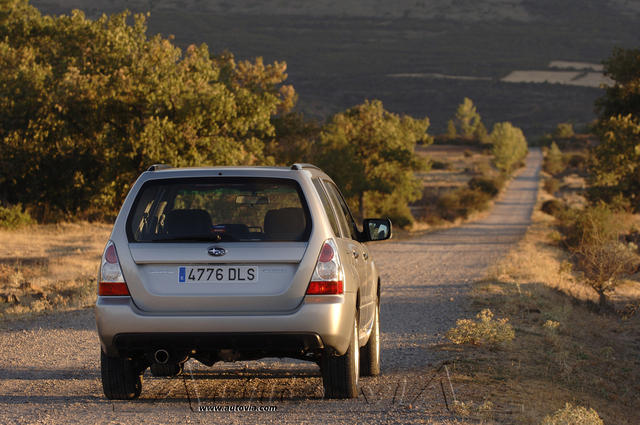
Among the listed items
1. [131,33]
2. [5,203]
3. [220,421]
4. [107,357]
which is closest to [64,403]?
[107,357]

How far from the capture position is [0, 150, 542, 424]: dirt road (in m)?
6.30

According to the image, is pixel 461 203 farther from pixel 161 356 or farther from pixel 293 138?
pixel 161 356

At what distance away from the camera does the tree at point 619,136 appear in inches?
1457

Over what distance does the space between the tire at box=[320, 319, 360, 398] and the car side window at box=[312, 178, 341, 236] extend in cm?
71

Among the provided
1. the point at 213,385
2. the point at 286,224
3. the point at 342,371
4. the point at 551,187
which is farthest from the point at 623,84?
the point at 551,187

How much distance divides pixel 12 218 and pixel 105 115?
5.12m

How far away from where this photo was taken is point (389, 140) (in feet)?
152

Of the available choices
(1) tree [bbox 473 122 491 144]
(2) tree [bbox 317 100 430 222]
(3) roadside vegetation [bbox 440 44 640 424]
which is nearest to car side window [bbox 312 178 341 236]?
(3) roadside vegetation [bbox 440 44 640 424]

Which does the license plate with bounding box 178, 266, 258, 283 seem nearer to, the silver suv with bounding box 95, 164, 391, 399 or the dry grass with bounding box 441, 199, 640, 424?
the silver suv with bounding box 95, 164, 391, 399

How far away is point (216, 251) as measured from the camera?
19.4 ft

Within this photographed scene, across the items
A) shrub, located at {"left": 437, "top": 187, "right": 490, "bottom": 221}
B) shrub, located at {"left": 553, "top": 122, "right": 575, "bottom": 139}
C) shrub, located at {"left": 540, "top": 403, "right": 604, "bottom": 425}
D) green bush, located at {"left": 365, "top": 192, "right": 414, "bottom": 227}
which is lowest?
shrub, located at {"left": 553, "top": 122, "right": 575, "bottom": 139}

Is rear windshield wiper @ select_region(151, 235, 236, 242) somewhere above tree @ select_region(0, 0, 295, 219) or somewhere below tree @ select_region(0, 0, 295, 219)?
above

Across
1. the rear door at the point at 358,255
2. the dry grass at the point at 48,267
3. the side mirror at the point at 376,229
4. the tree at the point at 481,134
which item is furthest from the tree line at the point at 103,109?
the tree at the point at 481,134

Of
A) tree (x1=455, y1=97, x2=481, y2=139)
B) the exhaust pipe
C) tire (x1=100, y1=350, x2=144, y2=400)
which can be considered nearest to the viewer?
the exhaust pipe
